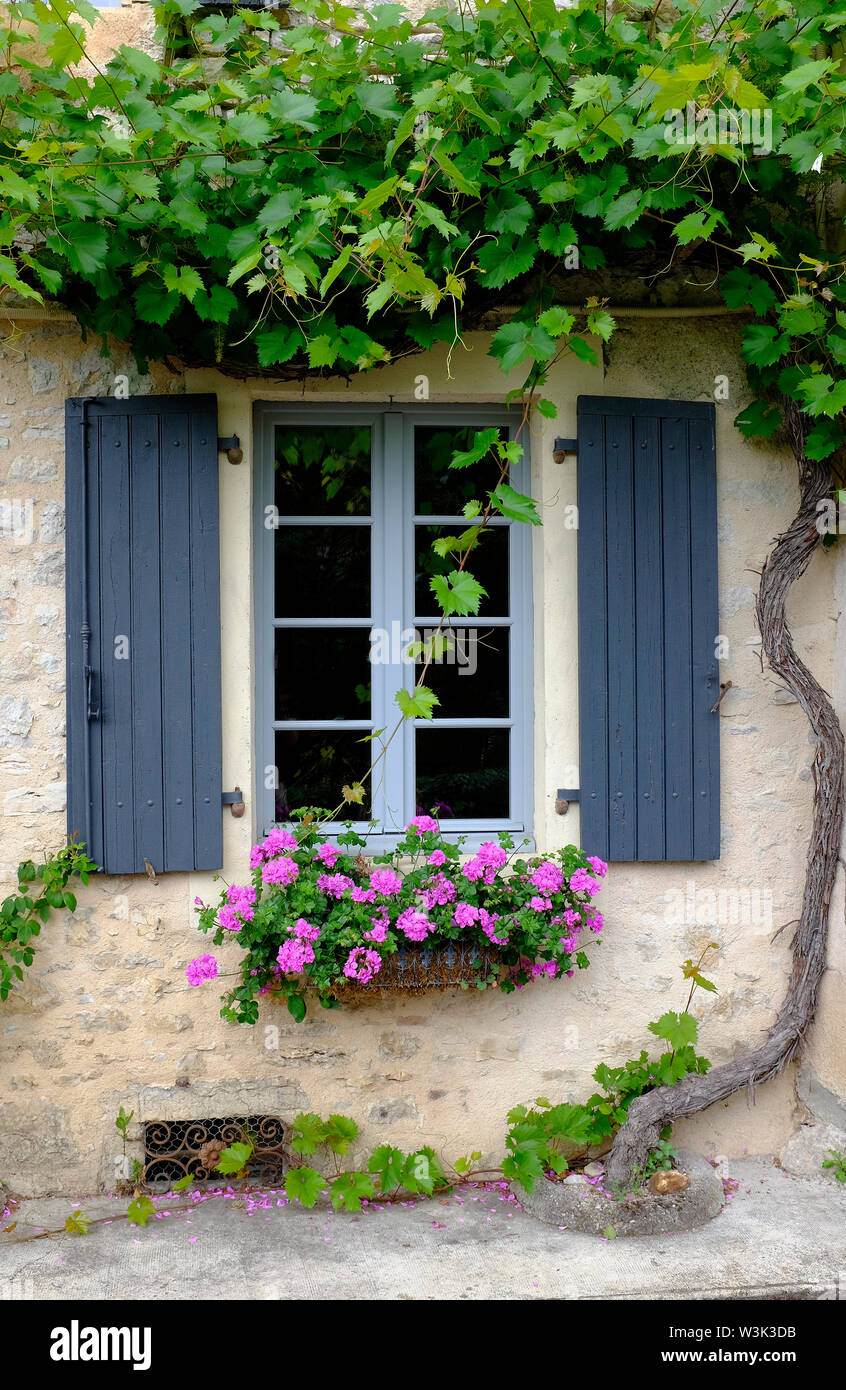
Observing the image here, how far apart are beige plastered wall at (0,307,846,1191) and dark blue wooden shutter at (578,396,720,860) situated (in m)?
0.08

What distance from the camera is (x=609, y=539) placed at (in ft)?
10.3

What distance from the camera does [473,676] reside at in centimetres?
332

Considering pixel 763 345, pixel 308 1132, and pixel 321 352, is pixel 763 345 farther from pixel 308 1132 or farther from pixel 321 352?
pixel 308 1132

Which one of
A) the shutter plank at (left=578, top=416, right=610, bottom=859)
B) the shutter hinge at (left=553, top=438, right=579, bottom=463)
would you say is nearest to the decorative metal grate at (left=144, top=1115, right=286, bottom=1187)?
the shutter plank at (left=578, top=416, right=610, bottom=859)

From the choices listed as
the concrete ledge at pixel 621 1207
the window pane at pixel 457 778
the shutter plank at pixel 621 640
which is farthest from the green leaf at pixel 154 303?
the concrete ledge at pixel 621 1207

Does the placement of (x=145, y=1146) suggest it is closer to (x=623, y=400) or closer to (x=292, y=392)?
(x=292, y=392)

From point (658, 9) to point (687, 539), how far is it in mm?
1586

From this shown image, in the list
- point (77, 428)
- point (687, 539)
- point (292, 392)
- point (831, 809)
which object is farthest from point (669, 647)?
point (77, 428)

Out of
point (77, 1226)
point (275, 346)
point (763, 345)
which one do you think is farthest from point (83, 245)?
point (77, 1226)

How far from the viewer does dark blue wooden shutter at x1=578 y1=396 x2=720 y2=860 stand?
3129 millimetres

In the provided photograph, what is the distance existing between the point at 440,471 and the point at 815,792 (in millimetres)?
1672

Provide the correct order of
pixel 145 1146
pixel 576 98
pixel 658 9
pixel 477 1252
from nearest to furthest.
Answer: pixel 576 98
pixel 477 1252
pixel 658 9
pixel 145 1146

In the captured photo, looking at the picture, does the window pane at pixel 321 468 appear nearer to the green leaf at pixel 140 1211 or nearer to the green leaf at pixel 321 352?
the green leaf at pixel 321 352

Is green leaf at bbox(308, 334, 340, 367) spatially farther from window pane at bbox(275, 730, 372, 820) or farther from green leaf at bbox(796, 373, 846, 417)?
green leaf at bbox(796, 373, 846, 417)
